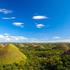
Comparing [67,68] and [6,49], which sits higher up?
[6,49]

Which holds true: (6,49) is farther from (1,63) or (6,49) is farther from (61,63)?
(61,63)

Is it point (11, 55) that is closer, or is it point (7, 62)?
point (7, 62)

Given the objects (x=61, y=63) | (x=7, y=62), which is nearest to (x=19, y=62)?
(x=7, y=62)

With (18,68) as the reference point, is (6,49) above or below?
above

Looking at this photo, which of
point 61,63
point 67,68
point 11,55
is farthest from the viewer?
point 11,55

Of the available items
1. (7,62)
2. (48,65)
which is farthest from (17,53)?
(48,65)

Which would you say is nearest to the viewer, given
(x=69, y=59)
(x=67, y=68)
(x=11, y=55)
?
(x=67, y=68)

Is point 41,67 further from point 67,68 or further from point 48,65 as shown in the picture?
point 67,68

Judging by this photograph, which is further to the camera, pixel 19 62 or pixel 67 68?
pixel 19 62

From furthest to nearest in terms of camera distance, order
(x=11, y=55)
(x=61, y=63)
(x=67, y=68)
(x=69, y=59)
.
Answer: (x=11, y=55), (x=69, y=59), (x=61, y=63), (x=67, y=68)
